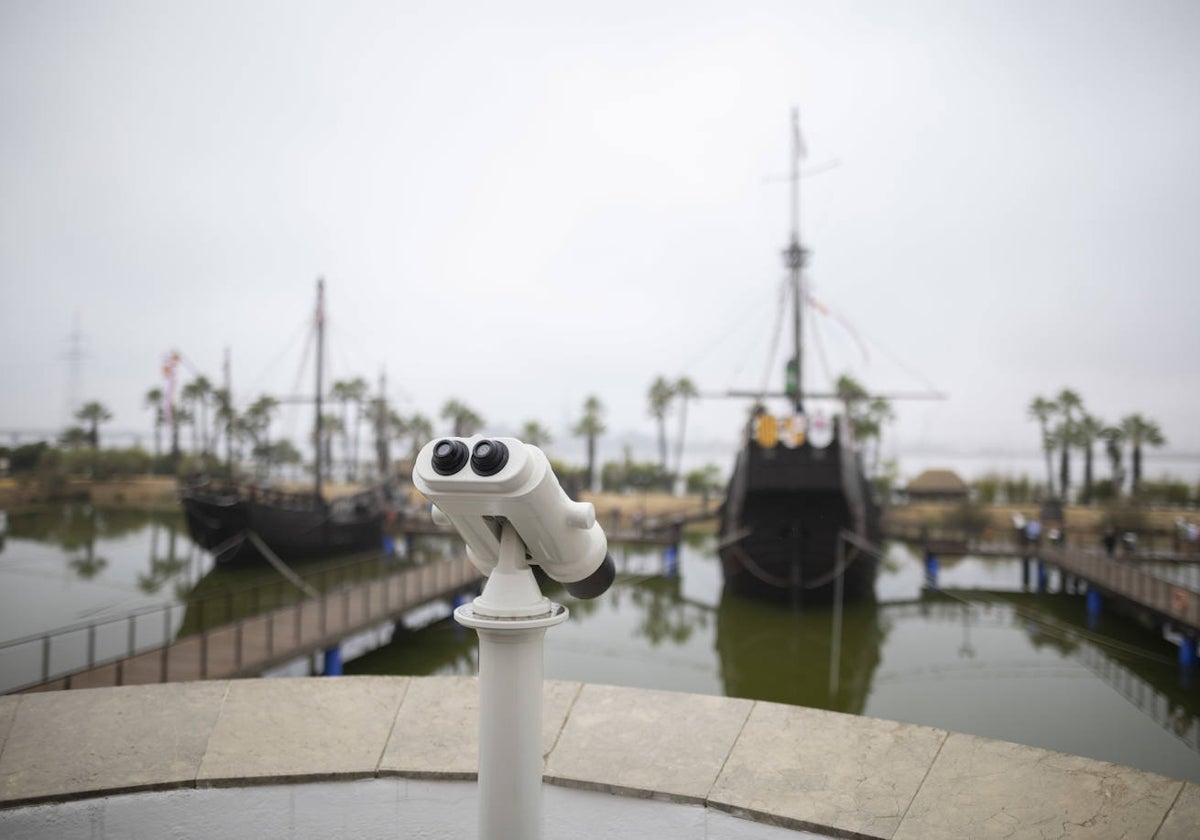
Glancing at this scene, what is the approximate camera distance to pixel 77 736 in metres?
3.40

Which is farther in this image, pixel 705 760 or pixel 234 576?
pixel 234 576

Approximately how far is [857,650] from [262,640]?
11.7m

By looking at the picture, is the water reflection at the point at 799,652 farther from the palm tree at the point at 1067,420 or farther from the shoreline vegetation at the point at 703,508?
the palm tree at the point at 1067,420

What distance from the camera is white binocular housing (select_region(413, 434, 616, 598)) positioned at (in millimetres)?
2018

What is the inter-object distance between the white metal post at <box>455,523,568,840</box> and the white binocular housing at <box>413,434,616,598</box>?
0.08 metres

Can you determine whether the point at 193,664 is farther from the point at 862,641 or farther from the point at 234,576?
the point at 234,576

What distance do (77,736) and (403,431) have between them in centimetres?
7637

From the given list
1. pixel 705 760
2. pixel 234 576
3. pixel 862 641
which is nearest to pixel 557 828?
pixel 705 760

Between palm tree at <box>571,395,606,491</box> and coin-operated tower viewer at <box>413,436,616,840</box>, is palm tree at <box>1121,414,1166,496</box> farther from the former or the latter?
coin-operated tower viewer at <box>413,436,616,840</box>

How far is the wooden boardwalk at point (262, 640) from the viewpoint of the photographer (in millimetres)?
9617

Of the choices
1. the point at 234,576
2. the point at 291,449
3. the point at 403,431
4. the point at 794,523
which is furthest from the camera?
the point at 291,449

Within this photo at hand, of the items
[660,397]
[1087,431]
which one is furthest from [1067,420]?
[660,397]

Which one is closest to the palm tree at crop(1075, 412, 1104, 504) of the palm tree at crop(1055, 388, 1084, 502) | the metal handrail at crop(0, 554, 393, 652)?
the palm tree at crop(1055, 388, 1084, 502)

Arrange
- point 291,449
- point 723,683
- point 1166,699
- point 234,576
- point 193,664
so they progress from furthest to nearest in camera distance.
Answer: point 291,449 < point 234,576 < point 723,683 < point 1166,699 < point 193,664
